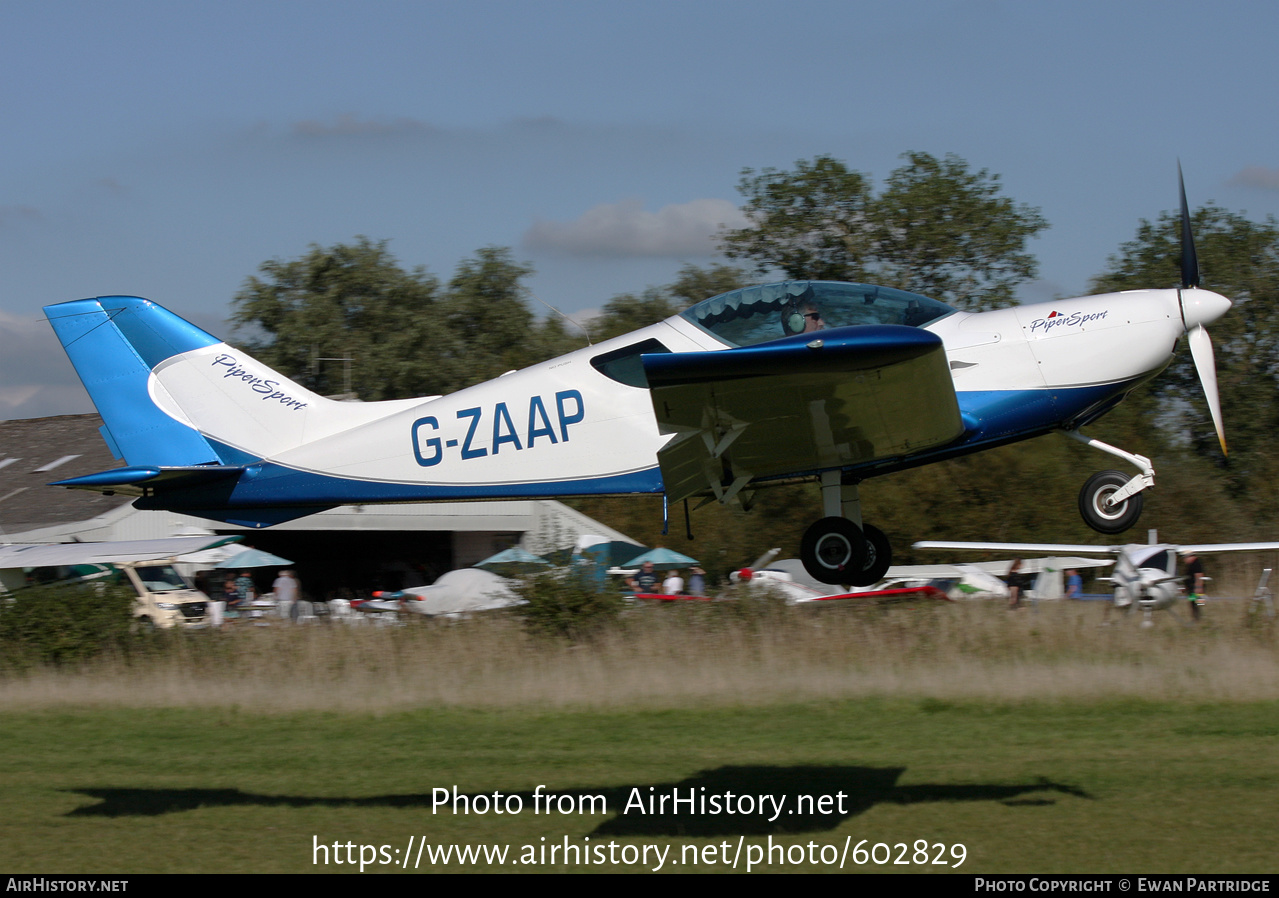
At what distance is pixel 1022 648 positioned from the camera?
48.4 feet

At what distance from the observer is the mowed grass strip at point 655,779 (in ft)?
29.2

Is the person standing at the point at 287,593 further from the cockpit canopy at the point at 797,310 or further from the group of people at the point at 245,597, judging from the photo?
the cockpit canopy at the point at 797,310

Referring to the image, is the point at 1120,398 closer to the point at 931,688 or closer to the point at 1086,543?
the point at 931,688

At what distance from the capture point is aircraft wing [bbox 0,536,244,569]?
17156mm

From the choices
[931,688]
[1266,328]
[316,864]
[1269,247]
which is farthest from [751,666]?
[1269,247]

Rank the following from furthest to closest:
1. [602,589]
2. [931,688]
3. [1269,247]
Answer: [1269,247] < [602,589] < [931,688]

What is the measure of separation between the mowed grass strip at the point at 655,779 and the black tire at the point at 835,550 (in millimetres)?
2341

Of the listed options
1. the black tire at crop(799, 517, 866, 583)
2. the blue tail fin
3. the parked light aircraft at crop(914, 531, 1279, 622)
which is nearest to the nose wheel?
the black tire at crop(799, 517, 866, 583)

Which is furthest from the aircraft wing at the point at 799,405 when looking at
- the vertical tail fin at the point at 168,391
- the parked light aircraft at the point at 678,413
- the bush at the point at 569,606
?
the bush at the point at 569,606

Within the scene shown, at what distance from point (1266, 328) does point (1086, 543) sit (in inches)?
333

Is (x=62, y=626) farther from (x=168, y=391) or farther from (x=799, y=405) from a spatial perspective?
(x=799, y=405)

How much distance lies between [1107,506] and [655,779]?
5.20m

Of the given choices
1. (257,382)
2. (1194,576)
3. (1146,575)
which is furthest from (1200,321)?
(1194,576)

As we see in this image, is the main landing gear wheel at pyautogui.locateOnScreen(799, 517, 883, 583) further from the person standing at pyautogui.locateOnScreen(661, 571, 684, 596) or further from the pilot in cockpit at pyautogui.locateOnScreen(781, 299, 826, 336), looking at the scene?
the person standing at pyautogui.locateOnScreen(661, 571, 684, 596)
